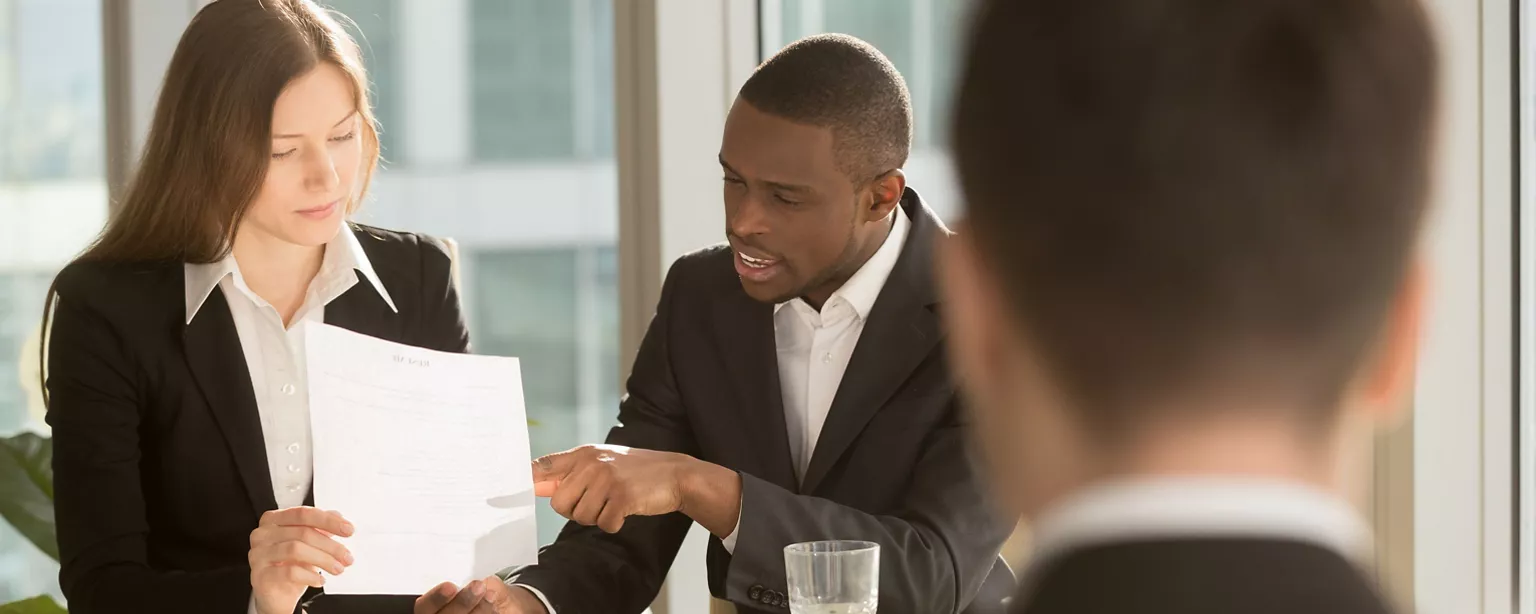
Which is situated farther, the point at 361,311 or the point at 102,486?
the point at 361,311

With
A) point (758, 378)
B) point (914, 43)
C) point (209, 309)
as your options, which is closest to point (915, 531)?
point (758, 378)

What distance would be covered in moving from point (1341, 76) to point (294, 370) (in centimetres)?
188

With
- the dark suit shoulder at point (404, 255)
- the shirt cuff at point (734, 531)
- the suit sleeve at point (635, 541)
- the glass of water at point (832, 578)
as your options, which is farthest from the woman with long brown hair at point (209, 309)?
the glass of water at point (832, 578)

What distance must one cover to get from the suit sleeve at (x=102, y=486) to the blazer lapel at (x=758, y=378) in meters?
0.72

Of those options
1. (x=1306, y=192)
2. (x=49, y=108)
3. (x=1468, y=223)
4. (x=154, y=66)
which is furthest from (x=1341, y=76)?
(x=49, y=108)

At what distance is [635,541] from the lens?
2.05m

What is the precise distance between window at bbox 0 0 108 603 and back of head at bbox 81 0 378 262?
1.83 metres

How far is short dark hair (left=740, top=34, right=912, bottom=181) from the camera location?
1.94 meters

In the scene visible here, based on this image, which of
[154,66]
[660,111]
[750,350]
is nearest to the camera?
[750,350]

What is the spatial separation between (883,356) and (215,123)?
1.02 meters

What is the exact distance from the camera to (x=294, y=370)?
2129 millimetres

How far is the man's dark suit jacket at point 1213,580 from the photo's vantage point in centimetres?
50

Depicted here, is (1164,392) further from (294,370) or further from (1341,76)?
(294,370)

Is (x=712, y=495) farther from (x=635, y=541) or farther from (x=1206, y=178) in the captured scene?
(x=1206, y=178)
